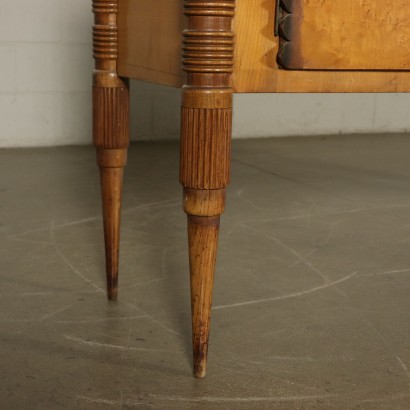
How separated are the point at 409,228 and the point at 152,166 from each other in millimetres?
1314

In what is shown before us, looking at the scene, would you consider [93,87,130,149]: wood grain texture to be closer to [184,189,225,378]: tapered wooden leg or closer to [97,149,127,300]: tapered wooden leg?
[97,149,127,300]: tapered wooden leg

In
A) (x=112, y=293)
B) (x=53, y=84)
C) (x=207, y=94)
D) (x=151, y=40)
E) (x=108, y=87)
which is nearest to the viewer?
(x=207, y=94)

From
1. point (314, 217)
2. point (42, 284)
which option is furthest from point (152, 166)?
point (42, 284)

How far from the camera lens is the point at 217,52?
3.73ft

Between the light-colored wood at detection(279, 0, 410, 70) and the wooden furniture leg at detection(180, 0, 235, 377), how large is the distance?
0.32ft

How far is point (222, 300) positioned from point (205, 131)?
0.64 meters

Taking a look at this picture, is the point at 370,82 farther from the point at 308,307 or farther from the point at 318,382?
the point at 308,307

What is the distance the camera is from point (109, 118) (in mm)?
1589

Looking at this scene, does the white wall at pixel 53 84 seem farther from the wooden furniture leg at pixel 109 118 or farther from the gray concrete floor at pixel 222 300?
the wooden furniture leg at pixel 109 118

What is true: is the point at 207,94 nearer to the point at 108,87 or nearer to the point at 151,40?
the point at 151,40

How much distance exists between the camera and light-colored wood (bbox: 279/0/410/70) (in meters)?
1.17

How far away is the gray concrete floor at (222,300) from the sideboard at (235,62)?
14 cm

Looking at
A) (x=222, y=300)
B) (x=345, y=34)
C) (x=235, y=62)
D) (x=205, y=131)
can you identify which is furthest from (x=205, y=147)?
(x=222, y=300)

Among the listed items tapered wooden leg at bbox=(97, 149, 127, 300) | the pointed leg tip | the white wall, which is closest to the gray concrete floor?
the pointed leg tip
